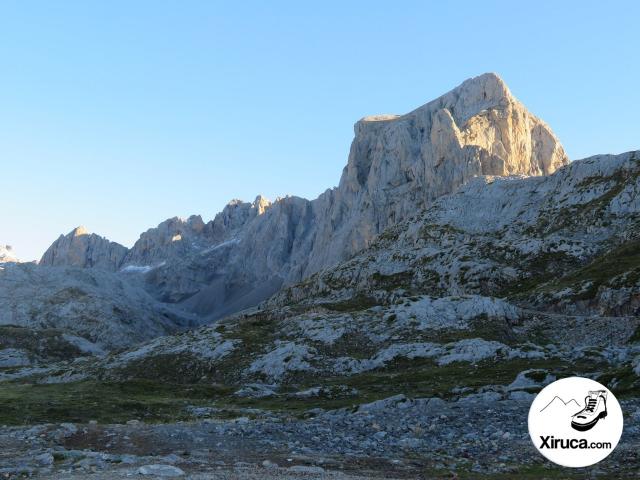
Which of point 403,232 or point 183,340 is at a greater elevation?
point 403,232

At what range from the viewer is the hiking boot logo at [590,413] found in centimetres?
1959

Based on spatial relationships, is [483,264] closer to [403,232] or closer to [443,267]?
[443,267]

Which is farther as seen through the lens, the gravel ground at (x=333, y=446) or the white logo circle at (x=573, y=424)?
the gravel ground at (x=333, y=446)

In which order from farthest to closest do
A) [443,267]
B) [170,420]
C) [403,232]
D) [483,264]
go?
[403,232] → [443,267] → [483,264] → [170,420]

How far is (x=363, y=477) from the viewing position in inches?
802

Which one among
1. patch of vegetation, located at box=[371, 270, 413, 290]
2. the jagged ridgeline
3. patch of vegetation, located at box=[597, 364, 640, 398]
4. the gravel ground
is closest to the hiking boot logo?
the gravel ground

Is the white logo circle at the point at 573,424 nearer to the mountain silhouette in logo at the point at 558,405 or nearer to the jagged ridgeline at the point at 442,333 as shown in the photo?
the mountain silhouette in logo at the point at 558,405

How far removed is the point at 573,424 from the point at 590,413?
836 millimetres

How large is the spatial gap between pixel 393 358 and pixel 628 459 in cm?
4463

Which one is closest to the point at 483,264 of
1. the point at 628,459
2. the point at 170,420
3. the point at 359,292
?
the point at 359,292

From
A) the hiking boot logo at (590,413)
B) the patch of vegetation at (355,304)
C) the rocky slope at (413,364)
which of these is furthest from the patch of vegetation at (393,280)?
the hiking boot logo at (590,413)

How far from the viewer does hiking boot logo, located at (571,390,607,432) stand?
19594 millimetres

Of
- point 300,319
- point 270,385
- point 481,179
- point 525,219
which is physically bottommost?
point 270,385

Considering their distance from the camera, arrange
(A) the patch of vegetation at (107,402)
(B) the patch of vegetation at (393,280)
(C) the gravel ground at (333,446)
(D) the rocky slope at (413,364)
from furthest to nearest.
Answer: (B) the patch of vegetation at (393,280), (A) the patch of vegetation at (107,402), (D) the rocky slope at (413,364), (C) the gravel ground at (333,446)
